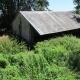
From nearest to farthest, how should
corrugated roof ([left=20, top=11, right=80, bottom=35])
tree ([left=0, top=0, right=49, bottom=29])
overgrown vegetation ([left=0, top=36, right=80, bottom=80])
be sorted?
overgrown vegetation ([left=0, top=36, right=80, bottom=80]), corrugated roof ([left=20, top=11, right=80, bottom=35]), tree ([left=0, top=0, right=49, bottom=29])

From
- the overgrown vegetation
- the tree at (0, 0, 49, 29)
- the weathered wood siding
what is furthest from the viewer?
the tree at (0, 0, 49, 29)

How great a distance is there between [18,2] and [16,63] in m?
22.5

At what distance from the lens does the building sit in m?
20.6

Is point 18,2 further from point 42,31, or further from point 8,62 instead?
point 8,62

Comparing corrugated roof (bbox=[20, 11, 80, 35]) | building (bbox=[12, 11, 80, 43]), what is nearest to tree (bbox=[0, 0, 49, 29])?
building (bbox=[12, 11, 80, 43])

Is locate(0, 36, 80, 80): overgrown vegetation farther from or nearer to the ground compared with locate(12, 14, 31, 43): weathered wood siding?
farther from the ground

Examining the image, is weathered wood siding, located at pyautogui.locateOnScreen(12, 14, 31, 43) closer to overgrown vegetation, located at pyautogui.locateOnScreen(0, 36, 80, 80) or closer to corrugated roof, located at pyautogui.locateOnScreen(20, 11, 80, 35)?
corrugated roof, located at pyautogui.locateOnScreen(20, 11, 80, 35)

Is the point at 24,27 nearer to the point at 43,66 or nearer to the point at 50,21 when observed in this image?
the point at 50,21

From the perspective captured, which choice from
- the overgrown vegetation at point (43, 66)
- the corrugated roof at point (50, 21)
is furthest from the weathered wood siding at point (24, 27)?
the overgrown vegetation at point (43, 66)

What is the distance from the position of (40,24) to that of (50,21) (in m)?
2.16

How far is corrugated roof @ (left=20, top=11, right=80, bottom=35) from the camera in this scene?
20517 mm

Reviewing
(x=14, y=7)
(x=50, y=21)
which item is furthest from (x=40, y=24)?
(x=14, y=7)

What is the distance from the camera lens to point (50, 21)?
22531 mm

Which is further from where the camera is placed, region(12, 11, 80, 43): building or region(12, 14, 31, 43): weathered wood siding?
region(12, 14, 31, 43): weathered wood siding
